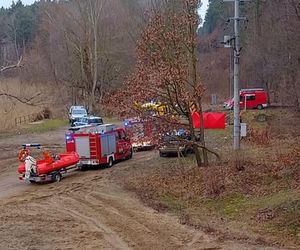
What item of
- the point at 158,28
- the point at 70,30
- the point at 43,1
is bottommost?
the point at 158,28

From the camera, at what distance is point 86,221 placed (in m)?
17.2

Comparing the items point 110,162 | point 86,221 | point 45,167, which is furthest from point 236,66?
point 86,221

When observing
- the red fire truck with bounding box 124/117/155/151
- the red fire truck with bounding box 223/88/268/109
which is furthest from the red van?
the red fire truck with bounding box 124/117/155/151

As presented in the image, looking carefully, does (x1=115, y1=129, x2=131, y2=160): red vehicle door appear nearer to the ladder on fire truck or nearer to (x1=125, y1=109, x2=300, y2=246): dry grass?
the ladder on fire truck

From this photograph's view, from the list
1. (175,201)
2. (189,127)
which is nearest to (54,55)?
(189,127)

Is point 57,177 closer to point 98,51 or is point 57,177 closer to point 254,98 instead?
point 254,98

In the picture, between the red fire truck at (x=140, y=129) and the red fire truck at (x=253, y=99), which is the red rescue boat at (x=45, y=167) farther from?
the red fire truck at (x=253, y=99)

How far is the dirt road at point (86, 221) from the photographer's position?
1420 centimetres

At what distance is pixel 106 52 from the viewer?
71250 millimetres

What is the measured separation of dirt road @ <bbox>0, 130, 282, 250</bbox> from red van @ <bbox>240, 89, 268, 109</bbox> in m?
40.2

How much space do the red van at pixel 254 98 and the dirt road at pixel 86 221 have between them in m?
40.2

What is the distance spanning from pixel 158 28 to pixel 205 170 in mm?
6552

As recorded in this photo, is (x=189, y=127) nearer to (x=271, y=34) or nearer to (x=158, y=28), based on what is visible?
(x=158, y=28)

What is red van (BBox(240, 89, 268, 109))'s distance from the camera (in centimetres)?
6462
